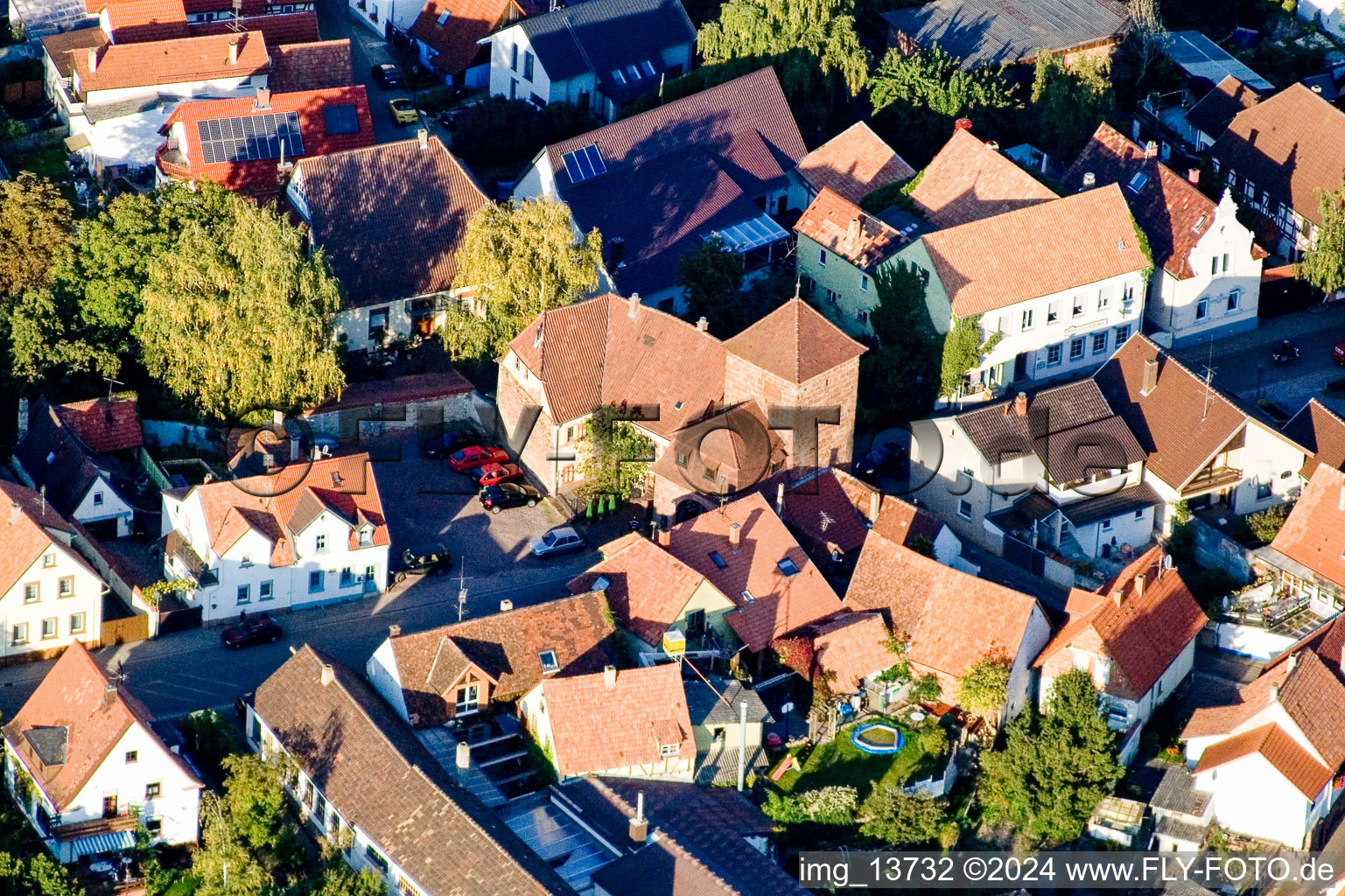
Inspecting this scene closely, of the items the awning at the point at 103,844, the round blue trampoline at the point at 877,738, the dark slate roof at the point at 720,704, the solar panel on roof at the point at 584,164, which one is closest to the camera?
the awning at the point at 103,844

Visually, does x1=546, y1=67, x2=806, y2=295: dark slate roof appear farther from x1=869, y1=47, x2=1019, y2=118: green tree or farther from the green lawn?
the green lawn

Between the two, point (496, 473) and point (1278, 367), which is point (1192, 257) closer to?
point (1278, 367)

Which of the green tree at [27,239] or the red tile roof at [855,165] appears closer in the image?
the green tree at [27,239]

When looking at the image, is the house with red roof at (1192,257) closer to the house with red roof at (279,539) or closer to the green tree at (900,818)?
the green tree at (900,818)

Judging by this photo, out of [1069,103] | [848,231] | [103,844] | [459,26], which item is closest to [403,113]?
[459,26]

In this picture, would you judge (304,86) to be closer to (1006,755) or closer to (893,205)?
(893,205)

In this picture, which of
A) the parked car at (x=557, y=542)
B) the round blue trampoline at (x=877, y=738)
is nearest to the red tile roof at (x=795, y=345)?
the parked car at (x=557, y=542)

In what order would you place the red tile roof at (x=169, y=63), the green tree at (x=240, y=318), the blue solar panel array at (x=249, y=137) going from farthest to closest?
the red tile roof at (x=169, y=63) < the blue solar panel array at (x=249, y=137) < the green tree at (x=240, y=318)
